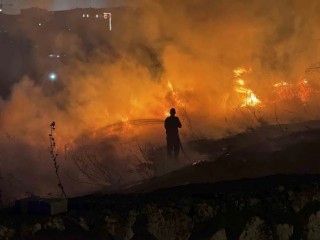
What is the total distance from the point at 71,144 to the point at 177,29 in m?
5.03

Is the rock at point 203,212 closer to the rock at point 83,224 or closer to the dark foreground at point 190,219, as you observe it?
the dark foreground at point 190,219

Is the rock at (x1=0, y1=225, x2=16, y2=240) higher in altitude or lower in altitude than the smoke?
lower

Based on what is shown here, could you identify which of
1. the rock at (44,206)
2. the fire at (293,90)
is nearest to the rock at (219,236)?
the rock at (44,206)

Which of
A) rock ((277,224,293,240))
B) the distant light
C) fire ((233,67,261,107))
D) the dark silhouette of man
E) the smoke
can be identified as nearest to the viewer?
rock ((277,224,293,240))

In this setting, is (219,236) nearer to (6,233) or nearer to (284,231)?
(284,231)

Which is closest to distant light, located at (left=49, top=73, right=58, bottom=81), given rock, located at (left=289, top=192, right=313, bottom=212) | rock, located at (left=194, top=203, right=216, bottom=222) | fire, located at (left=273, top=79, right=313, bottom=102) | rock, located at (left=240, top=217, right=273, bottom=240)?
fire, located at (left=273, top=79, right=313, bottom=102)

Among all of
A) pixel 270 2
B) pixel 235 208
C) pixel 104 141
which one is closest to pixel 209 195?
pixel 235 208

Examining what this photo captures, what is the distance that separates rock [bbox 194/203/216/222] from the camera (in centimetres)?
454

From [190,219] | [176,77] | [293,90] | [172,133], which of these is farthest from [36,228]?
[293,90]

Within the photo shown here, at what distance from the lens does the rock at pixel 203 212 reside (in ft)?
14.9

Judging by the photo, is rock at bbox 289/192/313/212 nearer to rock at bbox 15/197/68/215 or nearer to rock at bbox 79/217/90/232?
rock at bbox 79/217/90/232

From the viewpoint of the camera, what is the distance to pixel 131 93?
1547 cm

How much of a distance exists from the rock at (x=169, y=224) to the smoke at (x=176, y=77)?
9.02m

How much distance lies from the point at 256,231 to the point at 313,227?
0.62 meters
